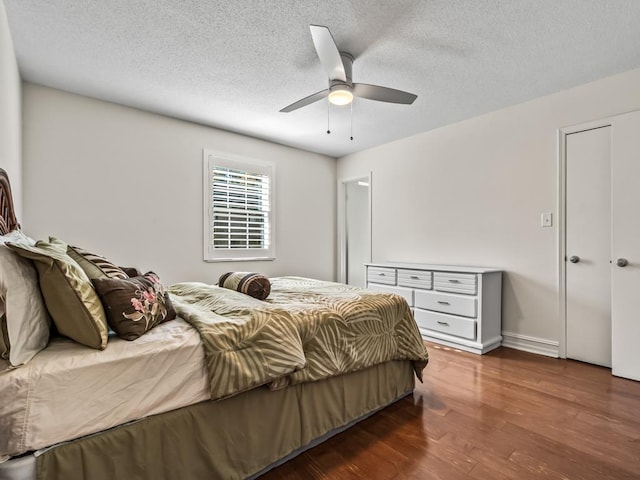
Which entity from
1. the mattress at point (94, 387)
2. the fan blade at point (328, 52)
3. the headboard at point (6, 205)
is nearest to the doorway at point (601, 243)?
the fan blade at point (328, 52)

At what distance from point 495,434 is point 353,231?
12.6 ft

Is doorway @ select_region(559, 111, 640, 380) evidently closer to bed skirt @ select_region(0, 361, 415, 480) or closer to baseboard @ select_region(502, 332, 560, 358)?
baseboard @ select_region(502, 332, 560, 358)

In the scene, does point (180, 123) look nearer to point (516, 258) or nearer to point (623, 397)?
point (516, 258)

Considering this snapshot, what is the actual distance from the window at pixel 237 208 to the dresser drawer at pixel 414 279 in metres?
1.73

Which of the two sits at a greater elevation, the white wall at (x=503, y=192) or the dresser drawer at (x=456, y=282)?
the white wall at (x=503, y=192)

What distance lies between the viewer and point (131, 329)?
51.2 inches

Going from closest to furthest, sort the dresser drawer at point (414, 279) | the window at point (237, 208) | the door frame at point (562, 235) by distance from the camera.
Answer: the door frame at point (562, 235), the dresser drawer at point (414, 279), the window at point (237, 208)

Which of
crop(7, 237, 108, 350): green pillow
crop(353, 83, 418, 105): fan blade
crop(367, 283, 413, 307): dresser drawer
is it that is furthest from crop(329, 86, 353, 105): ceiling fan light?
crop(367, 283, 413, 307): dresser drawer

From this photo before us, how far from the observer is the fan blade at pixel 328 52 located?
185 cm

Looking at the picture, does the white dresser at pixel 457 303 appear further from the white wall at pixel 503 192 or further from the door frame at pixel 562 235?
the door frame at pixel 562 235

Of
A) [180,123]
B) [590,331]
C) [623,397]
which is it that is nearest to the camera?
[623,397]

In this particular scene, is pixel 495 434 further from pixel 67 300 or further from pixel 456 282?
pixel 67 300

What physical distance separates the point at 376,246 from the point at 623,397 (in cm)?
299

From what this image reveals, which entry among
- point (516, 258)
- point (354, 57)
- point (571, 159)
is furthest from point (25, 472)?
point (571, 159)
